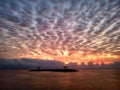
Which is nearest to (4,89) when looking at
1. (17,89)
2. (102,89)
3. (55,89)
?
(17,89)

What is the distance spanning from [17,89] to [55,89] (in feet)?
44.7

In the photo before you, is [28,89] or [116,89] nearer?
[28,89]

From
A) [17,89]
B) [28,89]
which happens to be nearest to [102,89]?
[28,89]

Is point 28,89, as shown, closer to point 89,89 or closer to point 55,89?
point 55,89

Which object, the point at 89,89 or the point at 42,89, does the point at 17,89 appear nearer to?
the point at 42,89

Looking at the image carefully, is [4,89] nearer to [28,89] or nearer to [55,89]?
[28,89]

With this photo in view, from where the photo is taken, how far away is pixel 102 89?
61625 mm

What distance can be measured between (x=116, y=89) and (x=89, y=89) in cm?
1101

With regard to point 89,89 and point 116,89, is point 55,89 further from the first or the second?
point 116,89

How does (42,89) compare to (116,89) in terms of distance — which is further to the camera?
(116,89)

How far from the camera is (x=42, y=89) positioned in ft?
195

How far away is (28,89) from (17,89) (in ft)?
12.8

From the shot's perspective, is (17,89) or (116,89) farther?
(116,89)

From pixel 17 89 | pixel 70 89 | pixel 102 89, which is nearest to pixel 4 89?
pixel 17 89
